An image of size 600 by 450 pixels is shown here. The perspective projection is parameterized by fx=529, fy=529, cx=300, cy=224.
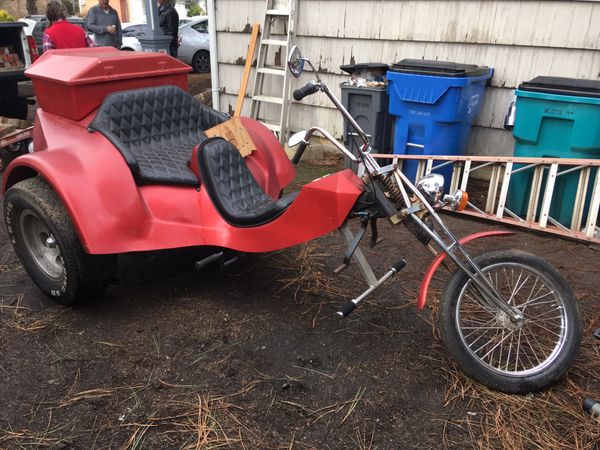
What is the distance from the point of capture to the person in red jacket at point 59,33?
6430mm

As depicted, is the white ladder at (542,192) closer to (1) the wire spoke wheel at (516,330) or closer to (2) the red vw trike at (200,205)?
(2) the red vw trike at (200,205)

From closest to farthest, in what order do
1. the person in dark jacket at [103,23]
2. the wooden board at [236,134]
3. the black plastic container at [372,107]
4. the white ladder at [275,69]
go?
the wooden board at [236,134] → the black plastic container at [372,107] → the white ladder at [275,69] → the person in dark jacket at [103,23]

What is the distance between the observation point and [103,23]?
24.8 feet

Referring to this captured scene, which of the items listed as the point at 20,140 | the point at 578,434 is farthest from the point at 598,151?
the point at 20,140

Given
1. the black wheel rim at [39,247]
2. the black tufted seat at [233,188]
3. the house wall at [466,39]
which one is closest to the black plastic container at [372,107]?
Result: the house wall at [466,39]

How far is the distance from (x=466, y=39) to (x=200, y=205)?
10.5ft

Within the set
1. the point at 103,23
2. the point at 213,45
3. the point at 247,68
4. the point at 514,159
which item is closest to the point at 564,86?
the point at 514,159

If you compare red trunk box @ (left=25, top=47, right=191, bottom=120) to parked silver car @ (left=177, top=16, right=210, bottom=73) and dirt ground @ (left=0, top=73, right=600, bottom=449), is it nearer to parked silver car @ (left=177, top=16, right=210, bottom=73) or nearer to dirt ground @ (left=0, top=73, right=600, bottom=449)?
dirt ground @ (left=0, top=73, right=600, bottom=449)

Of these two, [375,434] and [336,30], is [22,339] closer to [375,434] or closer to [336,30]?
[375,434]

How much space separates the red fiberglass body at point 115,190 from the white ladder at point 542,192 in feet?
7.15

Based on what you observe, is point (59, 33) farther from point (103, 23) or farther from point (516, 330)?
point (516, 330)

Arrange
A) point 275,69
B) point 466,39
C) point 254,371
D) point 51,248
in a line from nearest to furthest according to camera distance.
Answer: point 254,371 → point 51,248 → point 466,39 → point 275,69

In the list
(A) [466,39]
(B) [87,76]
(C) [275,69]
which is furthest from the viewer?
(C) [275,69]

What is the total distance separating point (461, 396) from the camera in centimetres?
231
